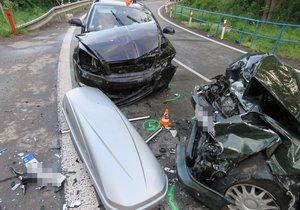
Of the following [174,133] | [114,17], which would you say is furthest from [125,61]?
[114,17]

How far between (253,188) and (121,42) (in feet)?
9.77

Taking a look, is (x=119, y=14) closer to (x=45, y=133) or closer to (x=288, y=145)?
(x=45, y=133)

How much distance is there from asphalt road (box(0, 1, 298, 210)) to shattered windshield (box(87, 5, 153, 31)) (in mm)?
1485

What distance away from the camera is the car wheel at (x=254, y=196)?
82.1 inches

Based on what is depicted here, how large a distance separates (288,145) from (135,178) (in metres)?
A: 1.37

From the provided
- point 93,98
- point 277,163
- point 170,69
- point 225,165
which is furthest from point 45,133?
point 277,163

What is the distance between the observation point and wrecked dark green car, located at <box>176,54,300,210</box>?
201 cm

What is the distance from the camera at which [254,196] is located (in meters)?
2.19

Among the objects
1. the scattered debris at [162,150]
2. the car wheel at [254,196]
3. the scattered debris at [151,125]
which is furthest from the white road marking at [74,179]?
the car wheel at [254,196]

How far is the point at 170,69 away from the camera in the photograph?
14.0ft

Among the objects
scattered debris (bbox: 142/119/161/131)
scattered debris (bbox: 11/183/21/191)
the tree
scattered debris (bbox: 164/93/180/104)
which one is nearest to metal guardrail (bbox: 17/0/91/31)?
scattered debris (bbox: 164/93/180/104)

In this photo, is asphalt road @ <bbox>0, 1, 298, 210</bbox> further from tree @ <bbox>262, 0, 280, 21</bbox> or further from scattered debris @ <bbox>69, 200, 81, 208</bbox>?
tree @ <bbox>262, 0, 280, 21</bbox>

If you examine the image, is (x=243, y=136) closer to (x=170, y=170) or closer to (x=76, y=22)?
(x=170, y=170)

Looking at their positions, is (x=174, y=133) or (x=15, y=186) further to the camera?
(x=174, y=133)
